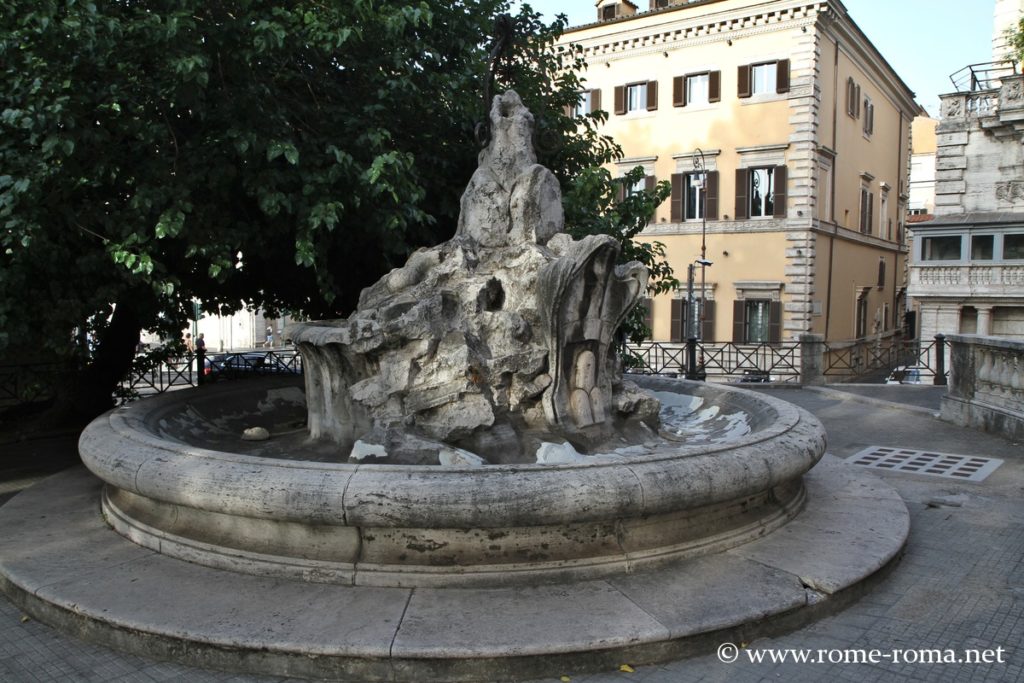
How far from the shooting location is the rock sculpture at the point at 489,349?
5645 millimetres

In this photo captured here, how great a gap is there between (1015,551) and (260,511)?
4916mm

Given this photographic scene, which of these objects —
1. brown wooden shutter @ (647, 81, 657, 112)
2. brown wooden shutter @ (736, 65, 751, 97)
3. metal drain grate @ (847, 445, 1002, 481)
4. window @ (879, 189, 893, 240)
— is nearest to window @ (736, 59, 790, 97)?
brown wooden shutter @ (736, 65, 751, 97)

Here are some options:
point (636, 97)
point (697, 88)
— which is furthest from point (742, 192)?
point (636, 97)

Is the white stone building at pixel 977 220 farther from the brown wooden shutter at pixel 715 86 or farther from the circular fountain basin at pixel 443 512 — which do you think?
the circular fountain basin at pixel 443 512

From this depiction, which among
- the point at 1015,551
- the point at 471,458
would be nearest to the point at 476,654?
the point at 471,458

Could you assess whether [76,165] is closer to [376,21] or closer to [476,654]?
[376,21]

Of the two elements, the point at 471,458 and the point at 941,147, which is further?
the point at 941,147

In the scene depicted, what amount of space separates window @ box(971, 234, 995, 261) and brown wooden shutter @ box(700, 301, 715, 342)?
8374 millimetres

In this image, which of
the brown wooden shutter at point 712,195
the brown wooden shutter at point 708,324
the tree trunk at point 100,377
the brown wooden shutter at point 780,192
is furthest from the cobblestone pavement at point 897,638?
the brown wooden shutter at point 712,195

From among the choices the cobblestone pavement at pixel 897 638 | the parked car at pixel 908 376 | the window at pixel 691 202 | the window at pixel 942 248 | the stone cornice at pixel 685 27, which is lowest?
the parked car at pixel 908 376

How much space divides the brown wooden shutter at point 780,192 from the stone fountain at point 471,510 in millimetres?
21910

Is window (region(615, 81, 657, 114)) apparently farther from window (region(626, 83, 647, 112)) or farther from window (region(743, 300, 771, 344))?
window (region(743, 300, 771, 344))

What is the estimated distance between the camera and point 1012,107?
77.9ft

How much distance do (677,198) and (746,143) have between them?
308 centimetres
